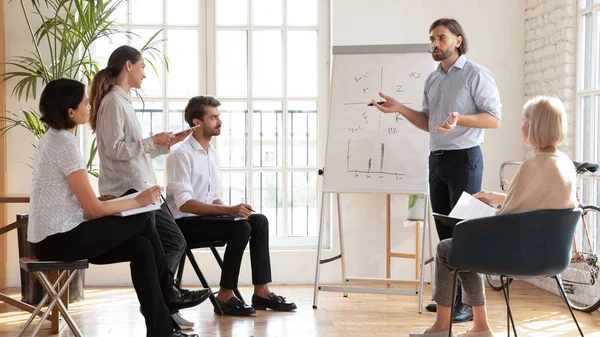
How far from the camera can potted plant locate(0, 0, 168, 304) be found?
17.0ft

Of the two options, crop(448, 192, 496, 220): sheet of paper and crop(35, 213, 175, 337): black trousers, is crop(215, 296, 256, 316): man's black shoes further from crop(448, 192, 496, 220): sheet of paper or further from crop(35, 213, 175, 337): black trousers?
crop(448, 192, 496, 220): sheet of paper

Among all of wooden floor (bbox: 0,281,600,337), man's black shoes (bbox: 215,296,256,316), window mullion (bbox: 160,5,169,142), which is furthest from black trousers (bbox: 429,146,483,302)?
window mullion (bbox: 160,5,169,142)

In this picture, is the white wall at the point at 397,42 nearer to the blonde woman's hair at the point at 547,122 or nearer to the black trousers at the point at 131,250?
the black trousers at the point at 131,250

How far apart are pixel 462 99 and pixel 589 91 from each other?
1135 millimetres

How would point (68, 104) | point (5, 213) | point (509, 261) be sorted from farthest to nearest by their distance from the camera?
point (5, 213) < point (68, 104) < point (509, 261)

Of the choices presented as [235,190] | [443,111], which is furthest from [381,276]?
[443,111]

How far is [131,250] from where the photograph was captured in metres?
3.59

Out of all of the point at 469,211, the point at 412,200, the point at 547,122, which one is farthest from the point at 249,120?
the point at 547,122

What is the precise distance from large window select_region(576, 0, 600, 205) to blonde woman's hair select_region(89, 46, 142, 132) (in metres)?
3.06

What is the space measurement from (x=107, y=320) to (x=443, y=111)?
2.43m

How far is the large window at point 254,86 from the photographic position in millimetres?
5980

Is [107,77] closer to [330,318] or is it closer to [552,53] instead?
[330,318]

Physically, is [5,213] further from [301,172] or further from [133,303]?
[301,172]

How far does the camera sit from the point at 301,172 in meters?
6.11
